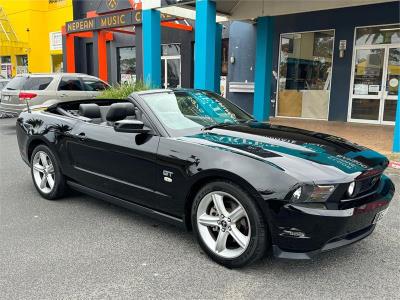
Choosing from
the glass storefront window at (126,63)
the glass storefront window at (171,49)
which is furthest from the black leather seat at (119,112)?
the glass storefront window at (126,63)

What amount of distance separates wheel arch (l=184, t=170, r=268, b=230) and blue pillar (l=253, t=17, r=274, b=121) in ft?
31.2

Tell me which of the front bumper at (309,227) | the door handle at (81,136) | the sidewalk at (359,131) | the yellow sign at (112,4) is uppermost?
the yellow sign at (112,4)

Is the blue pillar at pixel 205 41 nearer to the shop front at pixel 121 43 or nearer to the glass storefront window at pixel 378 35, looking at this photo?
the shop front at pixel 121 43

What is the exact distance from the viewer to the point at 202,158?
3561 mm

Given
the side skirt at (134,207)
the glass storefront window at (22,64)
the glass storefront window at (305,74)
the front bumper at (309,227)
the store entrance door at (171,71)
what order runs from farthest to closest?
the glass storefront window at (22,64)
the store entrance door at (171,71)
the glass storefront window at (305,74)
the side skirt at (134,207)
the front bumper at (309,227)

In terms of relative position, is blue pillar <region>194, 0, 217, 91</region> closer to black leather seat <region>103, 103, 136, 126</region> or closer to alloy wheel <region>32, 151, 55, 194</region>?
alloy wheel <region>32, 151, 55, 194</region>

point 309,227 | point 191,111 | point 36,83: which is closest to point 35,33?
point 36,83

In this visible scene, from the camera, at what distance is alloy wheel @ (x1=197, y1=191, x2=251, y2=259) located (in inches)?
132

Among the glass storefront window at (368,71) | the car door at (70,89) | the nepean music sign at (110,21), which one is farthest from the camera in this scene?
the nepean music sign at (110,21)

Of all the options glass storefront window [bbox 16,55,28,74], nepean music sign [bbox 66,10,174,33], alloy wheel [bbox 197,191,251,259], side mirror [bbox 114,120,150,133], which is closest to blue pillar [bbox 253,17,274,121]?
nepean music sign [bbox 66,10,174,33]

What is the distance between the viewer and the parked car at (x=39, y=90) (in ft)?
39.7

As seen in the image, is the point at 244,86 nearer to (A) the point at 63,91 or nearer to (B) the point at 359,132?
(B) the point at 359,132

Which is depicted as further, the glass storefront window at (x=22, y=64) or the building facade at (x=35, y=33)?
the glass storefront window at (x=22, y=64)

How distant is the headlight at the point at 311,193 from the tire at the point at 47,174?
3.24 meters
